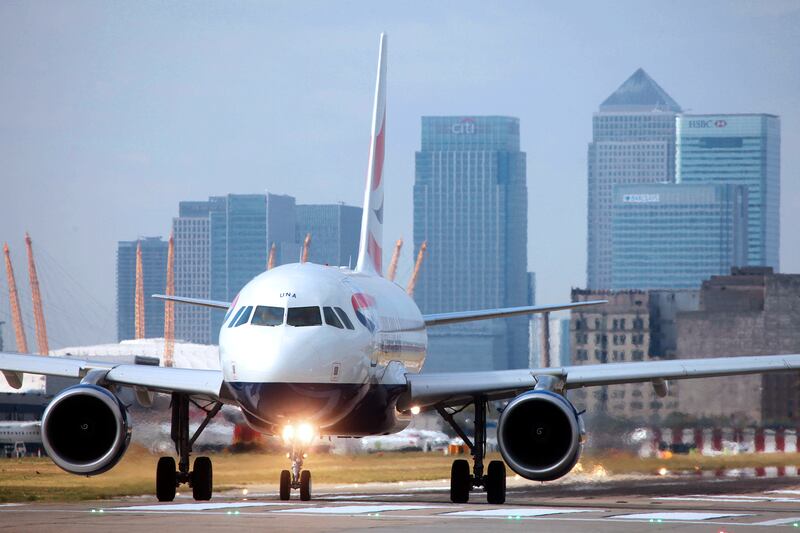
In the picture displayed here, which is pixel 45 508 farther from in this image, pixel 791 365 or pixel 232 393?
pixel 791 365

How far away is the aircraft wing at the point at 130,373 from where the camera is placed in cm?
3244

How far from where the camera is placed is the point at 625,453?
50031 mm

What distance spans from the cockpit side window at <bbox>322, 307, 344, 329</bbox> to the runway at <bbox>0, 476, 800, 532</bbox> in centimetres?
336

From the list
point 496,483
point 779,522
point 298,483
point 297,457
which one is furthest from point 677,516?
point 298,483

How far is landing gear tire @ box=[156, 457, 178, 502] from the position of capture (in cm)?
3316

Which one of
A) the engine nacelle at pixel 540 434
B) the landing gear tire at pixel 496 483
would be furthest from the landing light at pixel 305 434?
the landing gear tire at pixel 496 483

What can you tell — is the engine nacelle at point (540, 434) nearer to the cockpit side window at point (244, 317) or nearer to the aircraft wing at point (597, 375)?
the aircraft wing at point (597, 375)

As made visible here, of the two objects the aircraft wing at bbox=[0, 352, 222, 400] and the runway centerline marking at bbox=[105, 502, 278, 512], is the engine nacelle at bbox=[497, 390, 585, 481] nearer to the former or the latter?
the runway centerline marking at bbox=[105, 502, 278, 512]

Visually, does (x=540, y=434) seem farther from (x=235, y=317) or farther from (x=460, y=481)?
(x=235, y=317)

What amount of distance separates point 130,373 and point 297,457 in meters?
3.71

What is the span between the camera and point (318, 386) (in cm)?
3006

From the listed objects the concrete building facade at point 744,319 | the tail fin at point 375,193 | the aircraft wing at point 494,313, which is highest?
the tail fin at point 375,193

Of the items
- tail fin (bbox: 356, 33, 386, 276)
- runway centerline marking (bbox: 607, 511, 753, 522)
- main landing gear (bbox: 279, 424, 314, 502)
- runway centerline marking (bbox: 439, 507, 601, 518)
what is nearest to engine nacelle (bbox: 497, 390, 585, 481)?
runway centerline marking (bbox: 439, 507, 601, 518)

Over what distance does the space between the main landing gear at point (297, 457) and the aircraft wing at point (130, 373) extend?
1.64 metres
